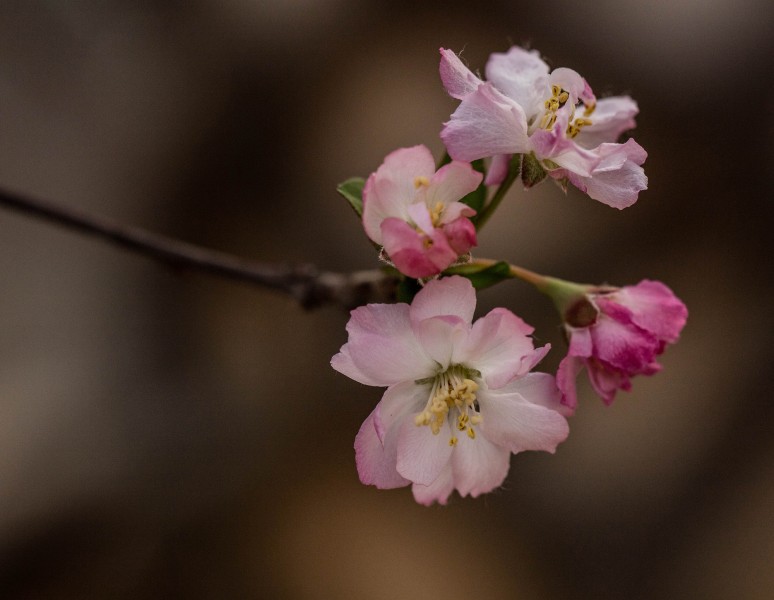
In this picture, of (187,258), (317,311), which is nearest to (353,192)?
(187,258)

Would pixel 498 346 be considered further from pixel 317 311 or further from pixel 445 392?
pixel 317 311

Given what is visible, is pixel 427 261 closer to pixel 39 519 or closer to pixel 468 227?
pixel 468 227

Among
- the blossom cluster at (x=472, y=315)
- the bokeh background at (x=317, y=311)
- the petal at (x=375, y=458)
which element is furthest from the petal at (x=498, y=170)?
the bokeh background at (x=317, y=311)

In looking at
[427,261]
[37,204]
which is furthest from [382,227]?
[37,204]

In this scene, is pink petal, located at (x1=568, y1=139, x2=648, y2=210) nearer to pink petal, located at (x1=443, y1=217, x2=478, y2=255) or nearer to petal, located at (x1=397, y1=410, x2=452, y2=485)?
pink petal, located at (x1=443, y1=217, x2=478, y2=255)

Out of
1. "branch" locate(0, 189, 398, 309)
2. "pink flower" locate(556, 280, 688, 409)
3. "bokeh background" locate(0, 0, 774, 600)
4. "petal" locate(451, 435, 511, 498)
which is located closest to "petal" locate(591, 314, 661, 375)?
"pink flower" locate(556, 280, 688, 409)

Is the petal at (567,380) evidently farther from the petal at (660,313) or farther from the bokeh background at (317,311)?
the bokeh background at (317,311)
